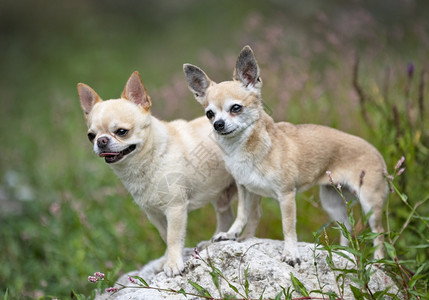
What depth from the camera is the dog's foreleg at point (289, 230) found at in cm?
301

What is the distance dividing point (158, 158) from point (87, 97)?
2.16 feet

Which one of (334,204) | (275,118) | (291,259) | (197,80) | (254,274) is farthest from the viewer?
(275,118)

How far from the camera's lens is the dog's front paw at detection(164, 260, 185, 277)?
316 centimetres

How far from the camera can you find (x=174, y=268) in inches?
125

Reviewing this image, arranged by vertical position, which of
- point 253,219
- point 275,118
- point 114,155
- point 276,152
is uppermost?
point 114,155

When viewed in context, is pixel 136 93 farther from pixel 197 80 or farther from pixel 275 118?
pixel 275 118

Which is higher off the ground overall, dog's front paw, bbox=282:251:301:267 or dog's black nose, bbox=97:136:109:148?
dog's black nose, bbox=97:136:109:148

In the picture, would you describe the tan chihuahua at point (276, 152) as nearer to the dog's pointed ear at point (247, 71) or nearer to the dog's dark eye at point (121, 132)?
the dog's pointed ear at point (247, 71)

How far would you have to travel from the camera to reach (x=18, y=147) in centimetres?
754

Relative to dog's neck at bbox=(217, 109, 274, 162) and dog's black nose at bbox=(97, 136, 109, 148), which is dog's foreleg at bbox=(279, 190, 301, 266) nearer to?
dog's neck at bbox=(217, 109, 274, 162)

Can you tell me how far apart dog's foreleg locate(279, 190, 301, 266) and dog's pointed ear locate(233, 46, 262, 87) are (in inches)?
29.7

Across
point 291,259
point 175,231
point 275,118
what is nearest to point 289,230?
point 291,259

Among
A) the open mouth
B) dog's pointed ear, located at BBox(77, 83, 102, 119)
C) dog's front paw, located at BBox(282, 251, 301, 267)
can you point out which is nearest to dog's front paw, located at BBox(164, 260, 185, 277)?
dog's front paw, located at BBox(282, 251, 301, 267)

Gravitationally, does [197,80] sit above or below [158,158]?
above
